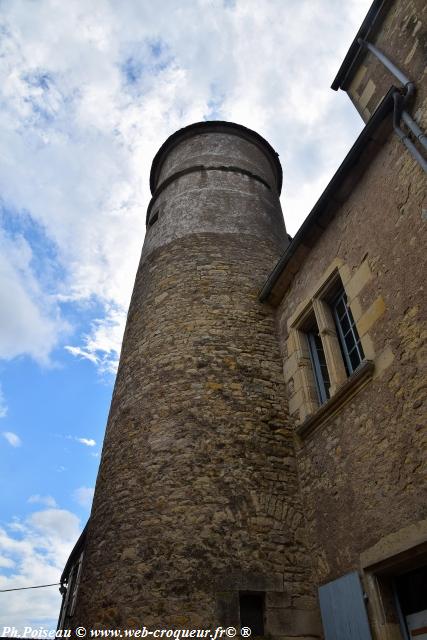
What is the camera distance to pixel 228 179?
9.50 metres

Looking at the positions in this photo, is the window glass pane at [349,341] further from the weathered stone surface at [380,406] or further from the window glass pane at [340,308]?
the weathered stone surface at [380,406]

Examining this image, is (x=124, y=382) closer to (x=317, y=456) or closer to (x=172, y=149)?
(x=317, y=456)

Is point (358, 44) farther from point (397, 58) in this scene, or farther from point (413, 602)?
point (413, 602)

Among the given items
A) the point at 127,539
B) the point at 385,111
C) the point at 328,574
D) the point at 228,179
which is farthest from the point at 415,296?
the point at 228,179

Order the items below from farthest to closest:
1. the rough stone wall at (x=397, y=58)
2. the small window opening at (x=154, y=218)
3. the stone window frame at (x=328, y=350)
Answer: the small window opening at (x=154, y=218)
the rough stone wall at (x=397, y=58)
the stone window frame at (x=328, y=350)

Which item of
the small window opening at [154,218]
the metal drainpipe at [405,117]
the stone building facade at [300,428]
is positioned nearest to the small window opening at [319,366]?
the stone building facade at [300,428]

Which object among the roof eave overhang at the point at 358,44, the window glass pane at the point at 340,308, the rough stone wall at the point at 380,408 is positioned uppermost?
the roof eave overhang at the point at 358,44

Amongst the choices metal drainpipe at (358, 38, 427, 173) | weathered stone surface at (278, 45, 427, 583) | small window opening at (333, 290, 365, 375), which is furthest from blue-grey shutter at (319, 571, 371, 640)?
metal drainpipe at (358, 38, 427, 173)

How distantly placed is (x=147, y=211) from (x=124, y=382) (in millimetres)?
5767

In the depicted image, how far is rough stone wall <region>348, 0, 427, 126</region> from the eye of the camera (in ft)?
15.9

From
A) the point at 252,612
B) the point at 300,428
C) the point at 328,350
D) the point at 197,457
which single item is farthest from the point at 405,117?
the point at 252,612

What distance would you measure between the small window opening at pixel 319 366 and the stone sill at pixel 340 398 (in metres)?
0.44

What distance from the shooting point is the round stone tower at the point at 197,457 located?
4.20 m

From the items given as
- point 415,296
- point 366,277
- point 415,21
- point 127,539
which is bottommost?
point 127,539
